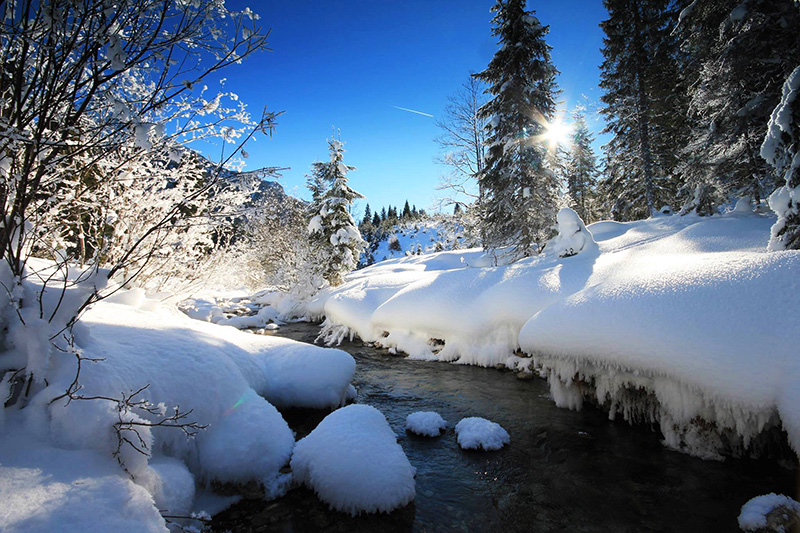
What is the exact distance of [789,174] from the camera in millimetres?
5379

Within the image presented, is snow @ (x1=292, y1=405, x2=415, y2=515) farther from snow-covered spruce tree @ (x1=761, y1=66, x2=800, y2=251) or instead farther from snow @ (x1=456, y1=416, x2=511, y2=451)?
snow-covered spruce tree @ (x1=761, y1=66, x2=800, y2=251)

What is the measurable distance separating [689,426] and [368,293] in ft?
32.1

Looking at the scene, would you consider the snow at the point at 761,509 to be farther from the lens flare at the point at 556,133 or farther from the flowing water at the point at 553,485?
the lens flare at the point at 556,133

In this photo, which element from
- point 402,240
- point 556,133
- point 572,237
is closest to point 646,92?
point 556,133

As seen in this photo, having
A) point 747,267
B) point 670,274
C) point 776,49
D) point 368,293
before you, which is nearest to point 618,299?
point 670,274

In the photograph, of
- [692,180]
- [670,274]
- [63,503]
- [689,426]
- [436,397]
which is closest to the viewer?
[63,503]

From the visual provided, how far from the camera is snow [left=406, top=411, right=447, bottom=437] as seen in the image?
523cm

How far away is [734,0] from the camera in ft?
26.4

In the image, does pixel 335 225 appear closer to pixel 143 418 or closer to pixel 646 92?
pixel 143 418

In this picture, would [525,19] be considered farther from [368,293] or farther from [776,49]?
[368,293]

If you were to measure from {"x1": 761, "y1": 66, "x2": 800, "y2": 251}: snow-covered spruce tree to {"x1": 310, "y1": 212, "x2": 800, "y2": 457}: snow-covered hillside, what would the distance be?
19.9 inches

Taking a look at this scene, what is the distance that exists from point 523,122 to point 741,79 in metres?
5.94

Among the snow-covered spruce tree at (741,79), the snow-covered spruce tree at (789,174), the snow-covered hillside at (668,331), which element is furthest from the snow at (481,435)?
the snow-covered spruce tree at (741,79)

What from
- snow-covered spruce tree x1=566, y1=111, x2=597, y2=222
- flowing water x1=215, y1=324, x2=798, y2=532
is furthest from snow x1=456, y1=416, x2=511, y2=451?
snow-covered spruce tree x1=566, y1=111, x2=597, y2=222
